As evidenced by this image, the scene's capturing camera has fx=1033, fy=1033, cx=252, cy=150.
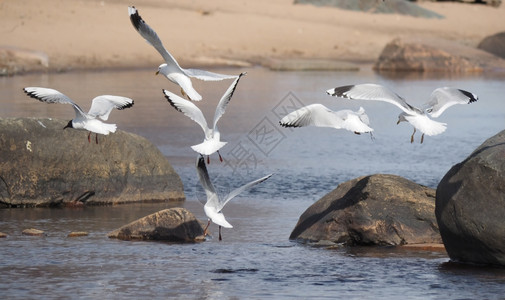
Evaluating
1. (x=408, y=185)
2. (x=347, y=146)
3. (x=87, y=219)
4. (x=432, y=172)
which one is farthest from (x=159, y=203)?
(x=347, y=146)

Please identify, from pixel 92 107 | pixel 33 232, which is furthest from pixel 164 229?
pixel 92 107

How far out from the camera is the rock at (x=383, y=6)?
5425cm

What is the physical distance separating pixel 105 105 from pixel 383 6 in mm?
44041

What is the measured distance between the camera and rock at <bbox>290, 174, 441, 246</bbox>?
11.8 meters

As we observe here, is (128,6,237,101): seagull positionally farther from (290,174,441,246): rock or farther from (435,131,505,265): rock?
(435,131,505,265): rock

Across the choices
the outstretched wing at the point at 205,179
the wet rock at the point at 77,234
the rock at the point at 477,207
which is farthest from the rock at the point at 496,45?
the outstretched wing at the point at 205,179

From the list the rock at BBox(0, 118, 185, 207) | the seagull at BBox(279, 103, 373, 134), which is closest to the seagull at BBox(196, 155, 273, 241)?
the seagull at BBox(279, 103, 373, 134)

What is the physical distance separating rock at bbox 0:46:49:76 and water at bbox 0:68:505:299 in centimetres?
743

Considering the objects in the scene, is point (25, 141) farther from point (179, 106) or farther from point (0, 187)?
point (179, 106)

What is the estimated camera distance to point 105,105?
12961mm

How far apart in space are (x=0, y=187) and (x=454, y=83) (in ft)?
78.5

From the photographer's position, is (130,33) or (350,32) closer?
(130,33)

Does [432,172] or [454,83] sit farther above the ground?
[454,83]

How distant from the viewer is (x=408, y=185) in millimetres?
12188
